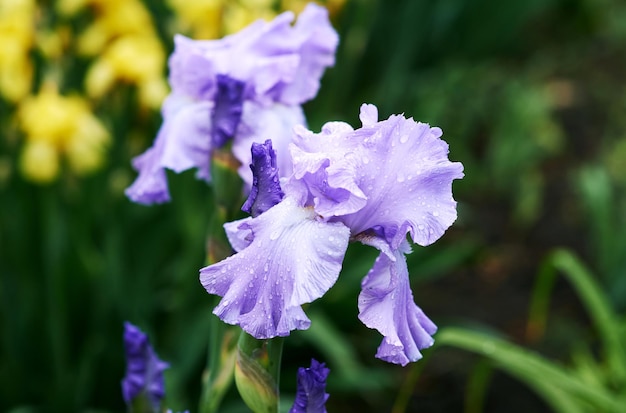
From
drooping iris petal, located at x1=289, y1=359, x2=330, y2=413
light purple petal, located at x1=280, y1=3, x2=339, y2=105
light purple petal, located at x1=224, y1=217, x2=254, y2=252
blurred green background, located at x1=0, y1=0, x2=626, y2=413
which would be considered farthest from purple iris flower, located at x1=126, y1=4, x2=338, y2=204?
blurred green background, located at x1=0, y1=0, x2=626, y2=413

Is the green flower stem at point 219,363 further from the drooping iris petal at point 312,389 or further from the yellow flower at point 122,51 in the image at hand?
the yellow flower at point 122,51

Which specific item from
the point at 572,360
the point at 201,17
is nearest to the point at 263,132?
the point at 201,17

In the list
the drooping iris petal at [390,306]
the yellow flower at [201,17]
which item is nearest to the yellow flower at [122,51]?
the yellow flower at [201,17]

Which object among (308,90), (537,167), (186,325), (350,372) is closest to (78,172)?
(186,325)

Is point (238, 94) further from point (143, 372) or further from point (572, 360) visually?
point (572, 360)

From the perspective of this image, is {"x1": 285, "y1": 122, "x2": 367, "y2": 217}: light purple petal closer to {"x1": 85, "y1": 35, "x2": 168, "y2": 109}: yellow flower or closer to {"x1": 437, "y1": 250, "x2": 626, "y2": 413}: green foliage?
{"x1": 437, "y1": 250, "x2": 626, "y2": 413}: green foliage

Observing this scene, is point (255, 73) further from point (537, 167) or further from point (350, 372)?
point (537, 167)
